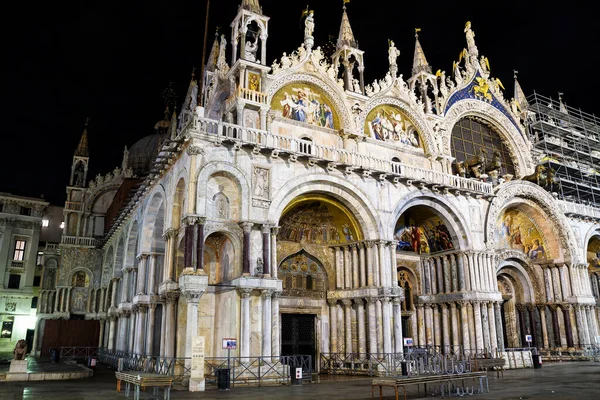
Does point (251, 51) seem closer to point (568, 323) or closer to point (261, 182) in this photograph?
point (261, 182)

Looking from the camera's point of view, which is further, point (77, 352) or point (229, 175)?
point (77, 352)

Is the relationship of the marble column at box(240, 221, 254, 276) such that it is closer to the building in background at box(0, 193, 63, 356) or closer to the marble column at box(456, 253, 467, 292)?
the marble column at box(456, 253, 467, 292)

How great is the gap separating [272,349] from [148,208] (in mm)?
11295

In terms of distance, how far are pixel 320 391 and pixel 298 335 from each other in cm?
898

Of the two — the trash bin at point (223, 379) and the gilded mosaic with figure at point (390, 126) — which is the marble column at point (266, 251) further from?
the gilded mosaic with figure at point (390, 126)

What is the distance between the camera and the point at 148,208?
26.6 metres

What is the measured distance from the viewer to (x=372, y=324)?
23188 millimetres

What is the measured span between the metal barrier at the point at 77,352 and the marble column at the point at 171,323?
1873 cm

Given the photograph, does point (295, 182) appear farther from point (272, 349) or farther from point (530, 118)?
point (530, 118)

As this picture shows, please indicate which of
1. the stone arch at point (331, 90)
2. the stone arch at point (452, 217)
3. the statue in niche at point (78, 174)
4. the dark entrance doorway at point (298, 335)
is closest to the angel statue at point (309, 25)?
the stone arch at point (331, 90)

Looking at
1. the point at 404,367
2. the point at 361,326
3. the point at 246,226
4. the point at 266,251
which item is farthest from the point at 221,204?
the point at 404,367

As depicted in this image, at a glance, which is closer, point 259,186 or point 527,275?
point 259,186

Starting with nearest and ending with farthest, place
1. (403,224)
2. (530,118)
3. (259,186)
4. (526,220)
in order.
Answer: (259,186) → (403,224) → (526,220) → (530,118)

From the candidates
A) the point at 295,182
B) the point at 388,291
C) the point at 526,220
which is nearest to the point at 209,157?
the point at 295,182
